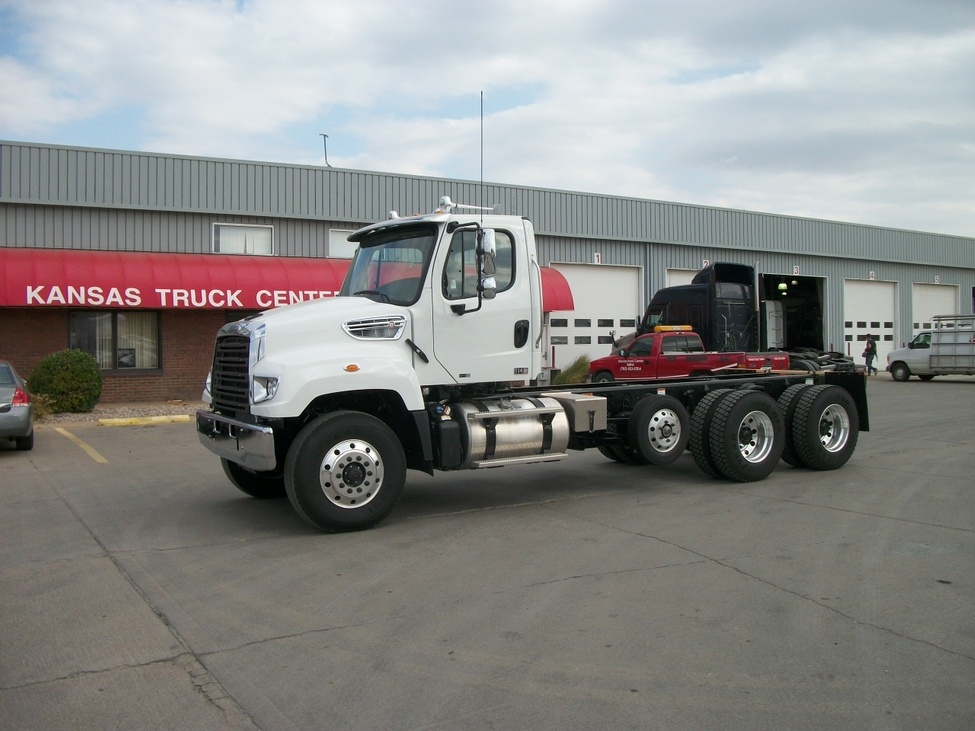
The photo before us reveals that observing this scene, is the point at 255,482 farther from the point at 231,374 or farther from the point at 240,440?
the point at 240,440

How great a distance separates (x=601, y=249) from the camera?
31.0m

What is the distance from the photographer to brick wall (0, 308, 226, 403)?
21.6m

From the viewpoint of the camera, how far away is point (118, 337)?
22.8m

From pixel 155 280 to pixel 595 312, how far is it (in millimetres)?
15350

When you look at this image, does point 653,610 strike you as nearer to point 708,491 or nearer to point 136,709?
point 136,709

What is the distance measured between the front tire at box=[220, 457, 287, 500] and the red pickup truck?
11.5 meters

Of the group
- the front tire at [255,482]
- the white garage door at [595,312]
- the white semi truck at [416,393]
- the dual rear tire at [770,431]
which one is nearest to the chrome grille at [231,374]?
the white semi truck at [416,393]

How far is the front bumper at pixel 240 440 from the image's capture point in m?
7.46

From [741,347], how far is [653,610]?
2118 cm

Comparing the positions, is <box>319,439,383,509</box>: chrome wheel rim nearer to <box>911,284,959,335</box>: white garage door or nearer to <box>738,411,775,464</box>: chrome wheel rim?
<box>738,411,775,464</box>: chrome wheel rim

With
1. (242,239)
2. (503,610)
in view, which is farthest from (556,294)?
(503,610)

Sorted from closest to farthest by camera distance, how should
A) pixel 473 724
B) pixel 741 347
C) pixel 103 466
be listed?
pixel 473 724 → pixel 103 466 → pixel 741 347

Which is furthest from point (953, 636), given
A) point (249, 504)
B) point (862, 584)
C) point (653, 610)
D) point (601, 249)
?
point (601, 249)

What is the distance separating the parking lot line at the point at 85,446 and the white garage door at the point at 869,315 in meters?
32.5
